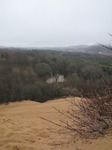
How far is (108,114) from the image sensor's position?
10.6 feet

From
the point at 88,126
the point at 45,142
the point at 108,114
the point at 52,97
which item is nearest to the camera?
the point at 108,114

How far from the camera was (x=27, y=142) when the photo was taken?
6.04 meters

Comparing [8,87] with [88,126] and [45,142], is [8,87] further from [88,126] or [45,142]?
[88,126]

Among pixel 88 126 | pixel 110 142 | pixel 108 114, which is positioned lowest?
pixel 110 142

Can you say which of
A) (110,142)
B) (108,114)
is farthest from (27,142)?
(108,114)

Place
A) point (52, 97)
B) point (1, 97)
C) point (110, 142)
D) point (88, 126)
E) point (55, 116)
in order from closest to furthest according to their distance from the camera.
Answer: point (88, 126) < point (110, 142) < point (55, 116) < point (1, 97) < point (52, 97)

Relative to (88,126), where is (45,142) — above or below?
below

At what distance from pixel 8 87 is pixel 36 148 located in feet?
56.8

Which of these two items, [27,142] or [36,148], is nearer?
[36,148]

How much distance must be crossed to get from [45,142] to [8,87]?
665 inches

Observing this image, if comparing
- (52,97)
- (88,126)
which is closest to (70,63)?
(52,97)

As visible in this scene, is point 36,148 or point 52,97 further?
→ point 52,97

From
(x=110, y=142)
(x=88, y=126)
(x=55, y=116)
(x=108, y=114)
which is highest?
(x=108, y=114)

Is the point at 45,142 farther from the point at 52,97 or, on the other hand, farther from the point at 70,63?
the point at 70,63
